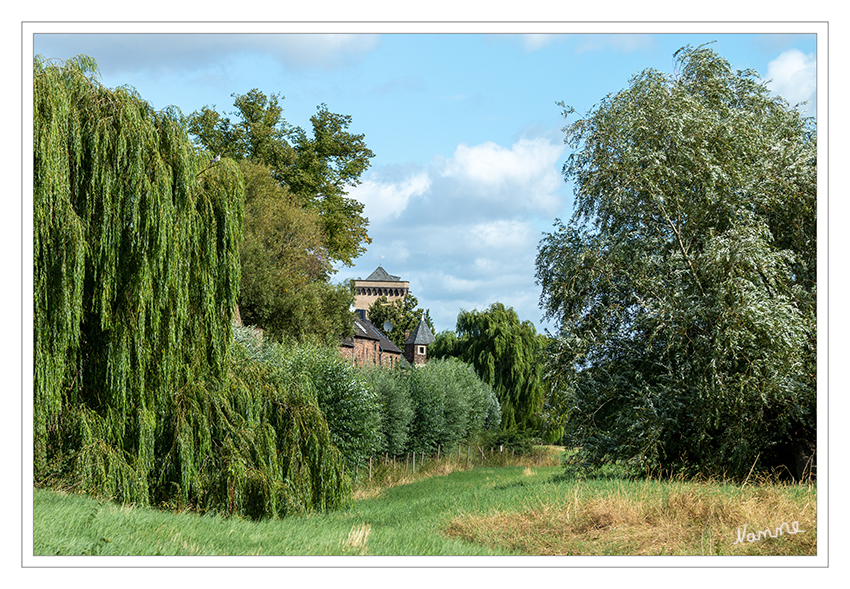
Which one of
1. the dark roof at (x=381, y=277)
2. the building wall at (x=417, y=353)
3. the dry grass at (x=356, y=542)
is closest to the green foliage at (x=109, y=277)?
the dry grass at (x=356, y=542)

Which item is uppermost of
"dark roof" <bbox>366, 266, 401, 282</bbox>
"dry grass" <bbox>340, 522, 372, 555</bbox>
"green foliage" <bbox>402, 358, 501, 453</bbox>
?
"dark roof" <bbox>366, 266, 401, 282</bbox>

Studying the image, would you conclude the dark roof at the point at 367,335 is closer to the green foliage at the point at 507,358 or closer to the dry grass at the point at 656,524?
the green foliage at the point at 507,358

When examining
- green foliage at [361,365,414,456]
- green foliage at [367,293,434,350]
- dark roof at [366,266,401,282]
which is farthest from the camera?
dark roof at [366,266,401,282]

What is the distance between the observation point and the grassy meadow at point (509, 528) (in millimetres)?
6949

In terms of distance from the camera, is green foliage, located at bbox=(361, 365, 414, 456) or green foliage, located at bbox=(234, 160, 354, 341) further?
green foliage, located at bbox=(234, 160, 354, 341)

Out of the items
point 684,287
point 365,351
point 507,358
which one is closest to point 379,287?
point 365,351

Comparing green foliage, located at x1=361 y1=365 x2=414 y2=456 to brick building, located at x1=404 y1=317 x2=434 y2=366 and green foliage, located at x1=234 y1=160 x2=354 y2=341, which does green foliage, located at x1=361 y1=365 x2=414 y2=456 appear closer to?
green foliage, located at x1=234 y1=160 x2=354 y2=341

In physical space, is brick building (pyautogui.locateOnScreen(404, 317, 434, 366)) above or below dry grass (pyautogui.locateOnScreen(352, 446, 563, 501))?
above

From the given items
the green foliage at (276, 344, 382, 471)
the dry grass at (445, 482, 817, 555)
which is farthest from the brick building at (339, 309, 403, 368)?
the dry grass at (445, 482, 817, 555)

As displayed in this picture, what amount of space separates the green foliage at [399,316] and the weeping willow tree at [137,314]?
48827mm

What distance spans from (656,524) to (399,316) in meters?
52.5

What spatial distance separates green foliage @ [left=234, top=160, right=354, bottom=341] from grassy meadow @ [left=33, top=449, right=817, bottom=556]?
574 inches
